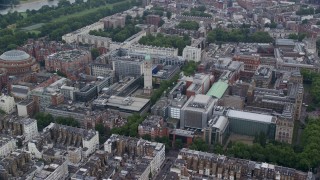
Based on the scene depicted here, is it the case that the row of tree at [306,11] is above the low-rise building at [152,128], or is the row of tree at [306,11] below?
Result: above

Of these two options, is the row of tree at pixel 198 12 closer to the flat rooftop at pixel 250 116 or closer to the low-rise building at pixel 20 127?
the flat rooftop at pixel 250 116

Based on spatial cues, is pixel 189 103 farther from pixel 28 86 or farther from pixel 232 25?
pixel 232 25

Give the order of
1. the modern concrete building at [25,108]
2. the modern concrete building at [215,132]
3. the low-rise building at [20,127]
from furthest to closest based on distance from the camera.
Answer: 1. the modern concrete building at [25,108]
2. the low-rise building at [20,127]
3. the modern concrete building at [215,132]

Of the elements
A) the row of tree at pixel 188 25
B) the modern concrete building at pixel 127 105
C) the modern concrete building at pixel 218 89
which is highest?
the row of tree at pixel 188 25

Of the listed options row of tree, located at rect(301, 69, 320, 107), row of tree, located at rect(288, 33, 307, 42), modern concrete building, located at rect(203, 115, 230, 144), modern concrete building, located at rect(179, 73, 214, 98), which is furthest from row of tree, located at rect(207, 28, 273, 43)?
modern concrete building, located at rect(203, 115, 230, 144)

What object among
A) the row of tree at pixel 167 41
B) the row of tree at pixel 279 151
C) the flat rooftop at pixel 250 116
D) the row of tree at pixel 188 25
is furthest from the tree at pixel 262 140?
the row of tree at pixel 188 25

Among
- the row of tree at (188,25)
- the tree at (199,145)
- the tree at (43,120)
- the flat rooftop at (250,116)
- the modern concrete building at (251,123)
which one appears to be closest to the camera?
the tree at (199,145)

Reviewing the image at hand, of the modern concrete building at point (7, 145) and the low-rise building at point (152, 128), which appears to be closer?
the modern concrete building at point (7, 145)
